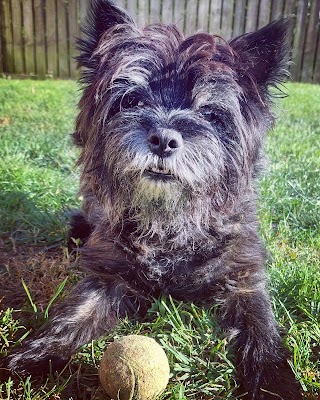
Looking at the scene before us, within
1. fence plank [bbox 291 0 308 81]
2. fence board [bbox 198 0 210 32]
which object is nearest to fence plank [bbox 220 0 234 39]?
fence board [bbox 198 0 210 32]

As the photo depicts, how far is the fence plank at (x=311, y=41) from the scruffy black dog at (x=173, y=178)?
966 centimetres

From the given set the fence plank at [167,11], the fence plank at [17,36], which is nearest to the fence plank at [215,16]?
the fence plank at [167,11]

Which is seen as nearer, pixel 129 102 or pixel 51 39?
pixel 129 102

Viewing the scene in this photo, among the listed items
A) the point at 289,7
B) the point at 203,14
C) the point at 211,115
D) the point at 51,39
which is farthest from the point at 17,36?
the point at 211,115

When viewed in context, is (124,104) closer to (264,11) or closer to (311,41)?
(264,11)

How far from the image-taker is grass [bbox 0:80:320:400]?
5.98 ft

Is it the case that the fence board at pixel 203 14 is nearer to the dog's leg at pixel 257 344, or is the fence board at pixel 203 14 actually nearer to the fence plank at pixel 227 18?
the fence plank at pixel 227 18

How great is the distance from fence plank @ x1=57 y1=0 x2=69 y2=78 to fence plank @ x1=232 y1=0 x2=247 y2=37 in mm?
3657

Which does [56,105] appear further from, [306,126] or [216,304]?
[216,304]

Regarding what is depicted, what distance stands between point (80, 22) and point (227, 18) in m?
3.29

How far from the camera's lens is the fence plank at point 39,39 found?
10328 mm

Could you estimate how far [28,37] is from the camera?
1044 centimetres

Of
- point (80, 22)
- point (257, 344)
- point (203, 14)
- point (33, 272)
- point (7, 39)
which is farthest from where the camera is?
point (203, 14)

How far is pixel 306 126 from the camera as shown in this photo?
616 centimetres
